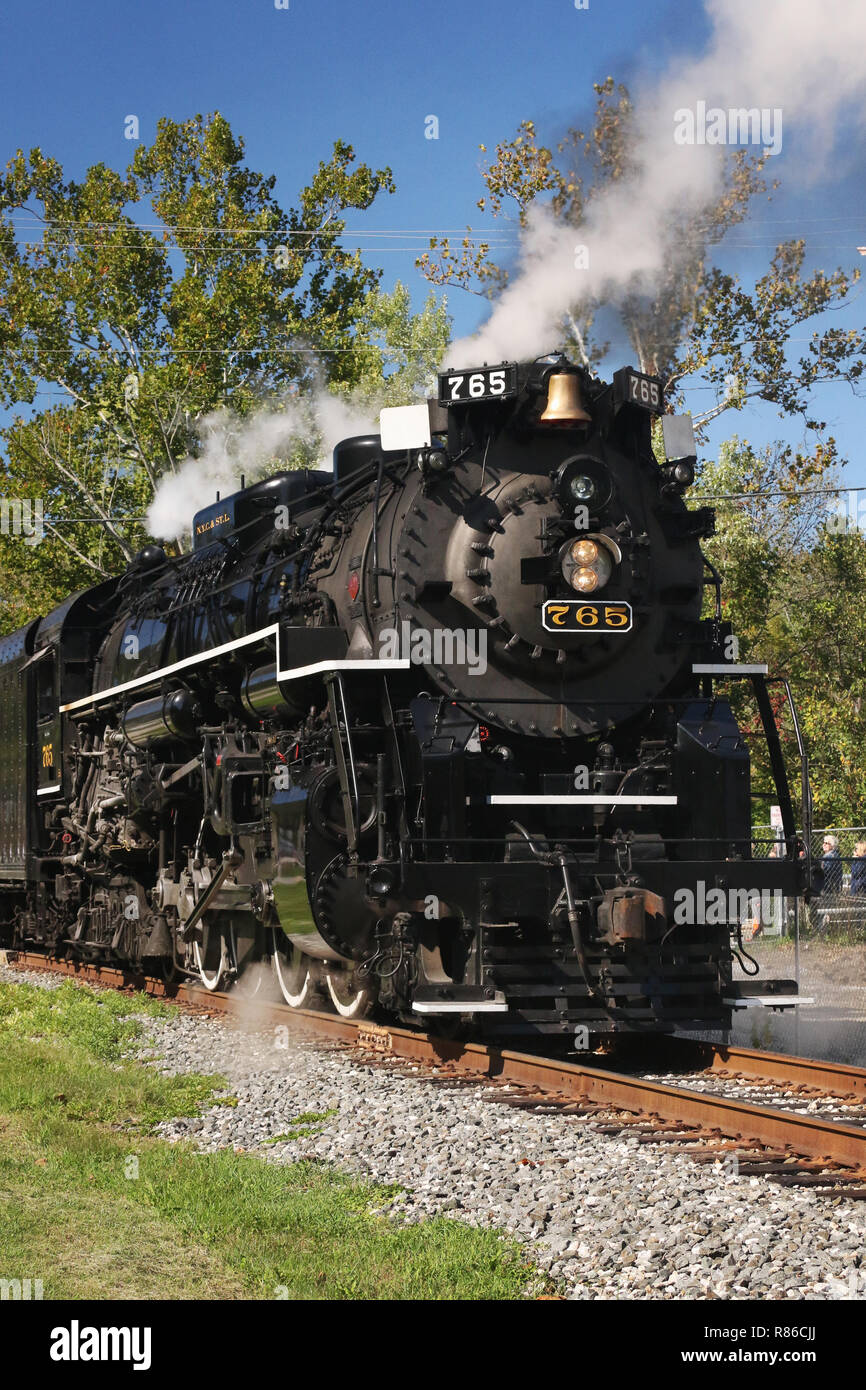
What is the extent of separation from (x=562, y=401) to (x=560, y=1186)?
543 cm

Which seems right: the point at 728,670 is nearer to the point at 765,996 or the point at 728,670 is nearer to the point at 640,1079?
the point at 765,996

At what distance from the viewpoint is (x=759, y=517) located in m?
25.5

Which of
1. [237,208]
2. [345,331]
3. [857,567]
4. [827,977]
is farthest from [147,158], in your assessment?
[827,977]

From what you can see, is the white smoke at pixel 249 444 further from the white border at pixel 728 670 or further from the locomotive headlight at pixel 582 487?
the locomotive headlight at pixel 582 487

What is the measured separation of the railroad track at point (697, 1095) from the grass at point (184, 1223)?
140 cm

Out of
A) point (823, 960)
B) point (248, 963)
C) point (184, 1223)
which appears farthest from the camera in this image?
point (823, 960)

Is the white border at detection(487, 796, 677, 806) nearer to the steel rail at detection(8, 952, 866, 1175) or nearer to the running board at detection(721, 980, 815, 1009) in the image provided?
the running board at detection(721, 980, 815, 1009)

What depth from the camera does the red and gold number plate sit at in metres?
9.47

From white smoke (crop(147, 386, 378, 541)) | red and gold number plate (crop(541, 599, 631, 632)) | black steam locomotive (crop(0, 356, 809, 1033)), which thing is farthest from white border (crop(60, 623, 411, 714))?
white smoke (crop(147, 386, 378, 541))

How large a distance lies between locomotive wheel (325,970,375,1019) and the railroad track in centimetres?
17

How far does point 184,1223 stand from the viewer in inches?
222

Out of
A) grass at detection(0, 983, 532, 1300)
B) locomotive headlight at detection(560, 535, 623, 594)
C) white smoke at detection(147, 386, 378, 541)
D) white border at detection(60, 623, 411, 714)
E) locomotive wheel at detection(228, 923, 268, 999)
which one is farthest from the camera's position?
white smoke at detection(147, 386, 378, 541)

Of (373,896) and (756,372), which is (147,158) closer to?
(756,372)

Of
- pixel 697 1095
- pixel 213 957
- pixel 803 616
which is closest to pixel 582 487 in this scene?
pixel 697 1095
